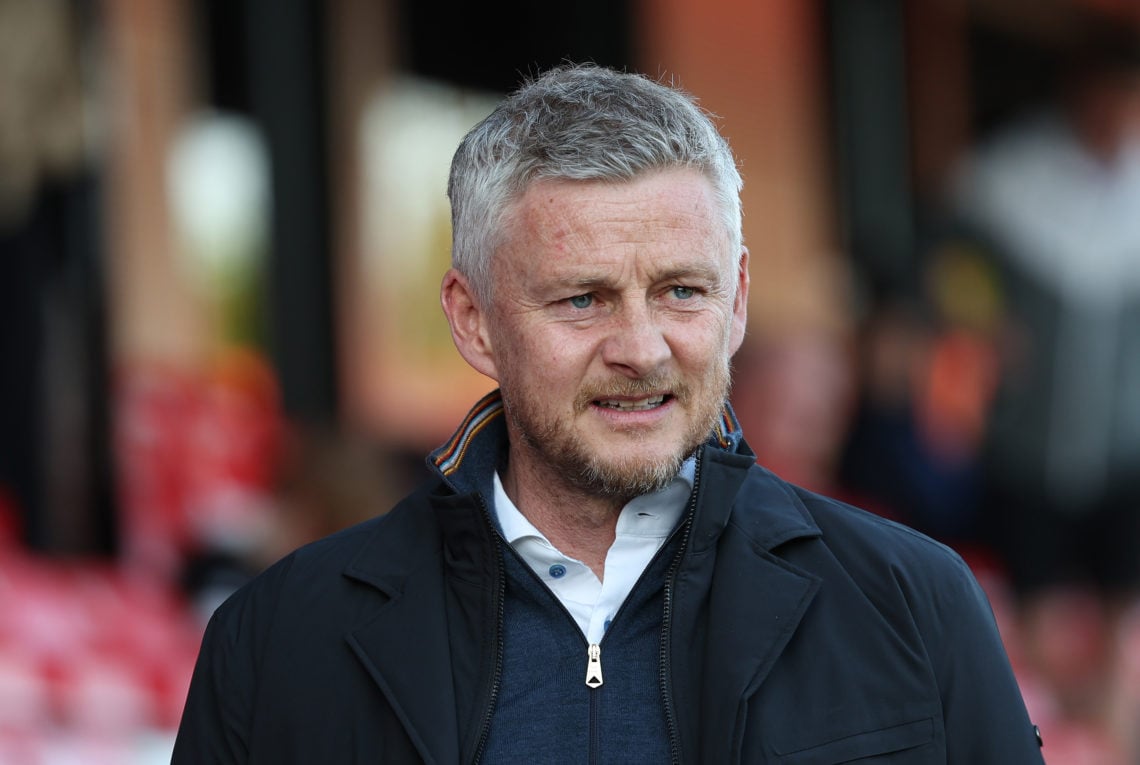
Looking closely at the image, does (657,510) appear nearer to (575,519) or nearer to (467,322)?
(575,519)

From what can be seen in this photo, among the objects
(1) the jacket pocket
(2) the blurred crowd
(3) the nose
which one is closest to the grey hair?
(3) the nose

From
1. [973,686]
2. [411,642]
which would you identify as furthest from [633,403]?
[973,686]

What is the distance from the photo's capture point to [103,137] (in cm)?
399

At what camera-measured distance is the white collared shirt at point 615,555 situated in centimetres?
188

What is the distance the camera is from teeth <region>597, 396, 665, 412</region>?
1864 millimetres

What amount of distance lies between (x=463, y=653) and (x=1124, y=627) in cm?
513

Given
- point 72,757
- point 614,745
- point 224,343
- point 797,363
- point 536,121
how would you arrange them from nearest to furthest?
1. point 614,745
2. point 536,121
3. point 72,757
4. point 224,343
5. point 797,363

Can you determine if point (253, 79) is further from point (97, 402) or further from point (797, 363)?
point (797, 363)

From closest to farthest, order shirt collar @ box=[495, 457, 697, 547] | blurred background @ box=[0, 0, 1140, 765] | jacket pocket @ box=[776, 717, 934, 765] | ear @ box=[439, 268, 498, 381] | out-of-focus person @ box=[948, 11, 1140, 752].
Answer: jacket pocket @ box=[776, 717, 934, 765], shirt collar @ box=[495, 457, 697, 547], ear @ box=[439, 268, 498, 381], blurred background @ box=[0, 0, 1140, 765], out-of-focus person @ box=[948, 11, 1140, 752]

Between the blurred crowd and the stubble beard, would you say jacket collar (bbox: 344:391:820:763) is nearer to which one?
the stubble beard

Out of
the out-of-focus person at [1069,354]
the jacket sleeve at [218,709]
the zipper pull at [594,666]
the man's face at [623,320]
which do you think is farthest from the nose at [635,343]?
the out-of-focus person at [1069,354]

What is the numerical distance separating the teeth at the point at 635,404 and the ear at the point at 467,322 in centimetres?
22

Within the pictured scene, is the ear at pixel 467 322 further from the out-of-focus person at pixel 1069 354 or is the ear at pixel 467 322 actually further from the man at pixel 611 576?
the out-of-focus person at pixel 1069 354

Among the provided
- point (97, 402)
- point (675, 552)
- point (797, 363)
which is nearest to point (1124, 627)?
point (797, 363)
